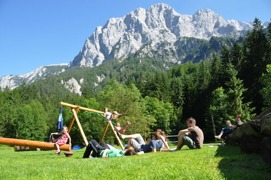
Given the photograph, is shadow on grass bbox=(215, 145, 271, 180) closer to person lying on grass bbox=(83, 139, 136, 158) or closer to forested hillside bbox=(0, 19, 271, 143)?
person lying on grass bbox=(83, 139, 136, 158)

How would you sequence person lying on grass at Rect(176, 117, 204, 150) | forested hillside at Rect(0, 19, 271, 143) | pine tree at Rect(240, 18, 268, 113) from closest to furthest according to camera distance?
person lying on grass at Rect(176, 117, 204, 150) < forested hillside at Rect(0, 19, 271, 143) < pine tree at Rect(240, 18, 268, 113)

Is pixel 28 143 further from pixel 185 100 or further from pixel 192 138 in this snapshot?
pixel 185 100

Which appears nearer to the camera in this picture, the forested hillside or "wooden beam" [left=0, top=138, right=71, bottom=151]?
"wooden beam" [left=0, top=138, right=71, bottom=151]

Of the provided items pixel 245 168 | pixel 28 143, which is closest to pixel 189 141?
pixel 245 168

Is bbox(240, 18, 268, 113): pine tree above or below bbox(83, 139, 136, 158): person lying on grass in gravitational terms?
above

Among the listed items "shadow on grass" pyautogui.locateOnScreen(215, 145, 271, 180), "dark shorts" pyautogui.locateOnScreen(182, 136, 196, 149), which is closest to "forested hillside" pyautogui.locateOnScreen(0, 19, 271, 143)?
"dark shorts" pyautogui.locateOnScreen(182, 136, 196, 149)

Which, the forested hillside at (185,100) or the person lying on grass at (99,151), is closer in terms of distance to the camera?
the person lying on grass at (99,151)

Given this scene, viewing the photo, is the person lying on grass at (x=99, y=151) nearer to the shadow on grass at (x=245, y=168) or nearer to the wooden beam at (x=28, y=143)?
the wooden beam at (x=28, y=143)

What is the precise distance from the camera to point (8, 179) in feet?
26.8

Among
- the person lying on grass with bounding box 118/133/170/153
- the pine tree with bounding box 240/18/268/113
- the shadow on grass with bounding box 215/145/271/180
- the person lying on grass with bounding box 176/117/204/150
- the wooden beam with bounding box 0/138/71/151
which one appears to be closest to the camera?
the shadow on grass with bounding box 215/145/271/180

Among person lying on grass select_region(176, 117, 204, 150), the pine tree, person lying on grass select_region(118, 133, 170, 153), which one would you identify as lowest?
person lying on grass select_region(118, 133, 170, 153)

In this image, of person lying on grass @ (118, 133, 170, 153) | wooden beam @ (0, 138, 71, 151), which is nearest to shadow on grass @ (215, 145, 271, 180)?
person lying on grass @ (118, 133, 170, 153)

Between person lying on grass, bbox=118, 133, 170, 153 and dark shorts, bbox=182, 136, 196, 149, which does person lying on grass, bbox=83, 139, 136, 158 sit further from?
dark shorts, bbox=182, 136, 196, 149

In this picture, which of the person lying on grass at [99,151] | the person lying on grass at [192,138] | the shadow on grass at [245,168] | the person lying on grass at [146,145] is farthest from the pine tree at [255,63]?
the shadow on grass at [245,168]
